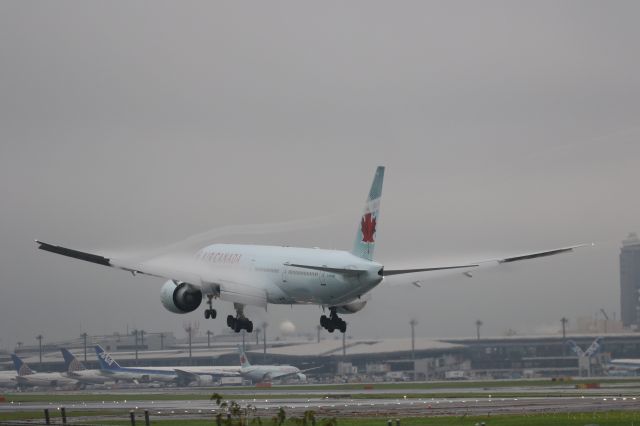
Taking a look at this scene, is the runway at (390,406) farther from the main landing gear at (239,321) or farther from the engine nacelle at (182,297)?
the engine nacelle at (182,297)

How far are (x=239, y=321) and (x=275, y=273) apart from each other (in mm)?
6546

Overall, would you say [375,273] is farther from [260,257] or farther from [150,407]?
[150,407]

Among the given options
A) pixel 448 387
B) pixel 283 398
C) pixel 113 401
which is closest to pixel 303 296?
pixel 283 398

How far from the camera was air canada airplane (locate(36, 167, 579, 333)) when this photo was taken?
94625 mm

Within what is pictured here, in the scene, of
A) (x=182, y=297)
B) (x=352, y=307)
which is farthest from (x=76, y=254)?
(x=352, y=307)

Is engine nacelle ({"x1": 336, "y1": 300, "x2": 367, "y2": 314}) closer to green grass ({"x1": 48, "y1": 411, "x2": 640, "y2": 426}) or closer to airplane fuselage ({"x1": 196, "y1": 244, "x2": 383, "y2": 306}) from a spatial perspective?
airplane fuselage ({"x1": 196, "y1": 244, "x2": 383, "y2": 306})

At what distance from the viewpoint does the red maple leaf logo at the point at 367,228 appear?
3775 inches

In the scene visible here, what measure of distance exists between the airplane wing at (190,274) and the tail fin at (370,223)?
11909 mm

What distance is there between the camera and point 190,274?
106 meters

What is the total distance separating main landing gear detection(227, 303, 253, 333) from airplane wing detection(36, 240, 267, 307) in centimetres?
99

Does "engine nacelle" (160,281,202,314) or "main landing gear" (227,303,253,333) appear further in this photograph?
"engine nacelle" (160,281,202,314)

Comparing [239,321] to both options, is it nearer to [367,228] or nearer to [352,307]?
[352,307]

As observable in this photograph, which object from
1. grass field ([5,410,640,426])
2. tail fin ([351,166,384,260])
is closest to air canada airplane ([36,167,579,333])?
tail fin ([351,166,384,260])

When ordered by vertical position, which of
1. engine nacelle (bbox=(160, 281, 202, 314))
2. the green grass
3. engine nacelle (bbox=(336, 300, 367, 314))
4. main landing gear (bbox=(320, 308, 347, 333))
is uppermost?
engine nacelle (bbox=(160, 281, 202, 314))
